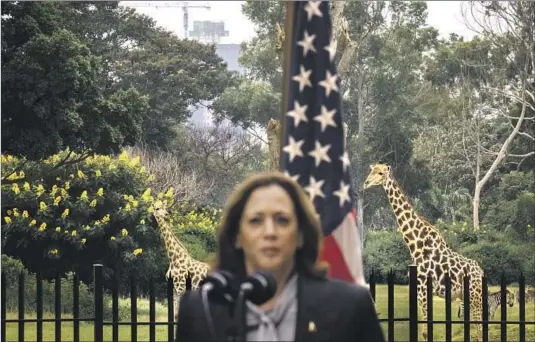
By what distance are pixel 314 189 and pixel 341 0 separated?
11.0 metres

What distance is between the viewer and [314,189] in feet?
6.91

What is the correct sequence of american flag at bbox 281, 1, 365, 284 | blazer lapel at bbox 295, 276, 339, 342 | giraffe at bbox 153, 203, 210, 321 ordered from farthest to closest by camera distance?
giraffe at bbox 153, 203, 210, 321, american flag at bbox 281, 1, 365, 284, blazer lapel at bbox 295, 276, 339, 342

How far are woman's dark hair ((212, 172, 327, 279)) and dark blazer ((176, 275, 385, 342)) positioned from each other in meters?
0.03

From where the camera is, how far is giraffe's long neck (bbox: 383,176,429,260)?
11031 mm

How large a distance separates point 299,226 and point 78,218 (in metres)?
12.2

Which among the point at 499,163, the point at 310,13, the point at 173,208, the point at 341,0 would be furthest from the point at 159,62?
the point at 310,13

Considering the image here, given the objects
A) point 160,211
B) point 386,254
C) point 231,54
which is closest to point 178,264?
point 160,211

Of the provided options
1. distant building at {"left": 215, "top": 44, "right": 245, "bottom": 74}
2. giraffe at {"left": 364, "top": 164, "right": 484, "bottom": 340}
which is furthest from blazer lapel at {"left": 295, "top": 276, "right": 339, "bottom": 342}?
distant building at {"left": 215, "top": 44, "right": 245, "bottom": 74}

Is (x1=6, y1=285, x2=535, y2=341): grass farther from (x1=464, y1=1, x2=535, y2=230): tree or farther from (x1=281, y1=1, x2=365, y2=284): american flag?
(x1=281, y1=1, x2=365, y2=284): american flag

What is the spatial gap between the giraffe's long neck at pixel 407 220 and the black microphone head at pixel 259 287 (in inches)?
363

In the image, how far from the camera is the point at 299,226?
6.43ft

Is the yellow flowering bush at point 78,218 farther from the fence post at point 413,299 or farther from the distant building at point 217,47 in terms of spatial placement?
the fence post at point 413,299

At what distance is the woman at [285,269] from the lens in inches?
75.4

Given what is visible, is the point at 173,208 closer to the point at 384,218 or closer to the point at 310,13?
the point at 384,218
